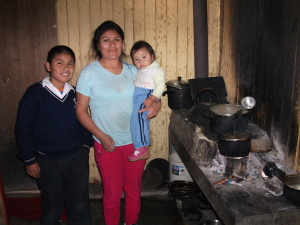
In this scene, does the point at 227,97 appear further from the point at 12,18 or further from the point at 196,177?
the point at 12,18

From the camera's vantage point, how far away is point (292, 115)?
2703 millimetres

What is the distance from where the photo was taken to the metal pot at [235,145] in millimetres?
2662

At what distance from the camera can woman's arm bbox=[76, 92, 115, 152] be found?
118 inches

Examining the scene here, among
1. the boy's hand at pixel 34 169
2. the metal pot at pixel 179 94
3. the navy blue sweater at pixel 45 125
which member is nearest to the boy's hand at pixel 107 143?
the navy blue sweater at pixel 45 125

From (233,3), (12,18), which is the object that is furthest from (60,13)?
(233,3)

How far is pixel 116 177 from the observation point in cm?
327

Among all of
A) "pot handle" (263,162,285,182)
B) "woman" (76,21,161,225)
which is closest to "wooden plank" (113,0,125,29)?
"woman" (76,21,161,225)

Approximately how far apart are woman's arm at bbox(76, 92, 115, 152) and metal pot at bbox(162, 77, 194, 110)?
139cm

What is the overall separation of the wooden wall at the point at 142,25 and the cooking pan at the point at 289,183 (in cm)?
253

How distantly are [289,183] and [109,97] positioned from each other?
186 centimetres

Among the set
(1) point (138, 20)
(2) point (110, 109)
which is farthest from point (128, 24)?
(2) point (110, 109)

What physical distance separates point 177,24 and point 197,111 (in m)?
1.63

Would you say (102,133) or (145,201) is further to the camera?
(145,201)

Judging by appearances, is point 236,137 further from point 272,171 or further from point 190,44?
point 190,44
